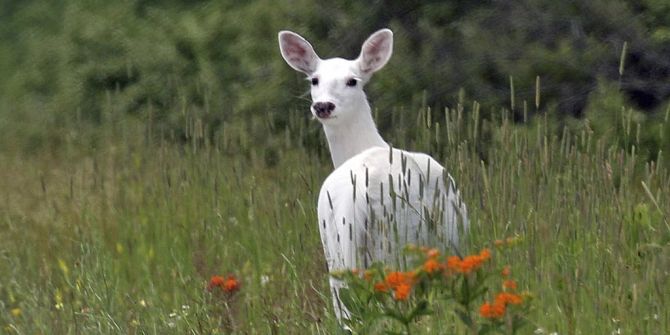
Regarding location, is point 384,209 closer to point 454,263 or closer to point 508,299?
point 454,263

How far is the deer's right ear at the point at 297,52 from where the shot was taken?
6.90 meters

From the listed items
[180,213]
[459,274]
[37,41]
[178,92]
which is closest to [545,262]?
[459,274]

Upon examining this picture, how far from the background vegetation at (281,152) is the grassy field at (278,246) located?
0.06 feet

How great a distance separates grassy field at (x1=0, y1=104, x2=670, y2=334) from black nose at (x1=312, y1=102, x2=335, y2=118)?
29 cm

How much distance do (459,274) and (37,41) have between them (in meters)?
11.9

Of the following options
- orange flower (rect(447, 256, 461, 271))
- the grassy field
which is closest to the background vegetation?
the grassy field

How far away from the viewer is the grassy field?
15.7ft

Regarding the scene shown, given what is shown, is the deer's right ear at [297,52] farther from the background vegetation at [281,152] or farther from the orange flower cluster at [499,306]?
the orange flower cluster at [499,306]

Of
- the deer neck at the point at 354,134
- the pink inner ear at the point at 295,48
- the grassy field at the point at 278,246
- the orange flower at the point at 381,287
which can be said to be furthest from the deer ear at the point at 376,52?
the orange flower at the point at 381,287

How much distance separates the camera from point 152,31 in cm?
1362

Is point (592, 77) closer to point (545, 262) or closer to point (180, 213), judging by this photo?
point (180, 213)

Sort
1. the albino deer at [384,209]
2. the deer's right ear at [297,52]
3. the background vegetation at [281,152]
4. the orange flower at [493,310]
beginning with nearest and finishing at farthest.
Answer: the orange flower at [493,310]
the albino deer at [384,209]
the background vegetation at [281,152]
the deer's right ear at [297,52]

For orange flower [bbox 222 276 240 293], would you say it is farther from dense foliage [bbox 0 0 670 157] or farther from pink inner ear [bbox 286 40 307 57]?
dense foliage [bbox 0 0 670 157]

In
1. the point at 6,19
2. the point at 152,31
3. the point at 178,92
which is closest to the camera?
the point at 178,92
